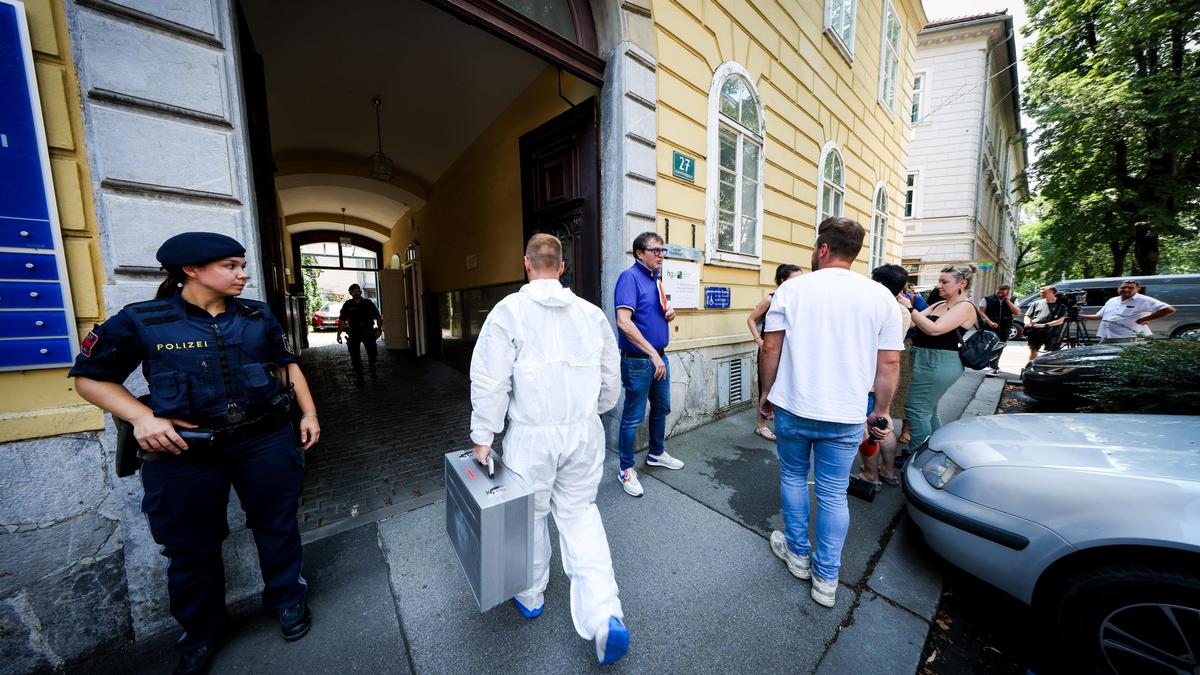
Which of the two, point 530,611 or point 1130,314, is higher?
point 1130,314

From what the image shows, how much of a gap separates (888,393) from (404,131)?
8.55m

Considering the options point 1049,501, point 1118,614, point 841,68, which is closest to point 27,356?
point 1049,501

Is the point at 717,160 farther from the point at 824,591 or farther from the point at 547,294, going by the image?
the point at 824,591

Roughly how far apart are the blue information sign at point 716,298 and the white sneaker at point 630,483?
232 cm

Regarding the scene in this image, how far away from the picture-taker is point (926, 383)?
3.39m

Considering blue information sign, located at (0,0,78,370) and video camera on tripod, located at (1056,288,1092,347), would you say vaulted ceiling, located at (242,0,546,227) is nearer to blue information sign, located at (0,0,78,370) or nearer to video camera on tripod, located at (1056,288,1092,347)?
blue information sign, located at (0,0,78,370)

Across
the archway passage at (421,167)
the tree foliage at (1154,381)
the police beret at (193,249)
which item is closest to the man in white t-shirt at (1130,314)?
the tree foliage at (1154,381)

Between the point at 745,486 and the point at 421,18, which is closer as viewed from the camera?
the point at 745,486

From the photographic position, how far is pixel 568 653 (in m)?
1.84

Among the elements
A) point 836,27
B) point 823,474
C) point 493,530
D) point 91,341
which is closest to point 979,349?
point 823,474

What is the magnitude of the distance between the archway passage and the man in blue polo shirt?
87 centimetres

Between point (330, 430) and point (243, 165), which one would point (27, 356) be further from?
point (330, 430)

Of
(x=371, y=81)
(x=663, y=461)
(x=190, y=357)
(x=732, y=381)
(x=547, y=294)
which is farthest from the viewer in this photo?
(x=371, y=81)

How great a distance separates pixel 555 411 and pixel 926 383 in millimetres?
3384
